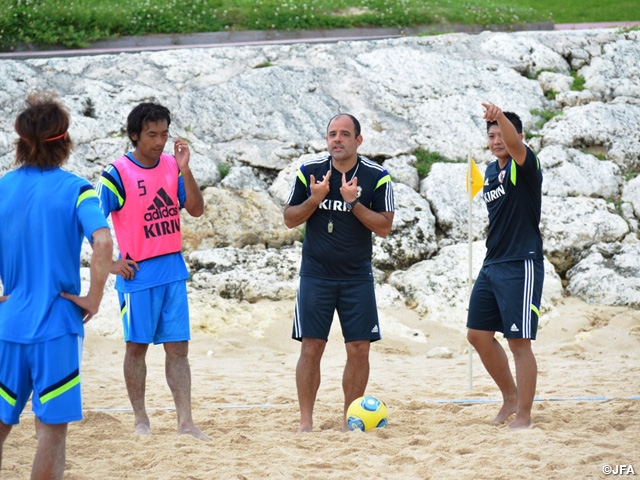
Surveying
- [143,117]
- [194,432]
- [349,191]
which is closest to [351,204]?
[349,191]

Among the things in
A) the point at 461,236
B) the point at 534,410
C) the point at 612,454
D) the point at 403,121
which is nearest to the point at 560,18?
the point at 403,121

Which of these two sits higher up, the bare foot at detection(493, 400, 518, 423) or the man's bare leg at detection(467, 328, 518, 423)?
the man's bare leg at detection(467, 328, 518, 423)

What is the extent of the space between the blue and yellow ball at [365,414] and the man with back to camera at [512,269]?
88 cm

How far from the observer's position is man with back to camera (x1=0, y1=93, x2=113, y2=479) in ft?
11.9

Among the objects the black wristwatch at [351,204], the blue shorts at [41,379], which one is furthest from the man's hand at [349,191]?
the blue shorts at [41,379]

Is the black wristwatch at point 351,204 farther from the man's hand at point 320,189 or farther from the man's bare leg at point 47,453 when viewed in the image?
the man's bare leg at point 47,453

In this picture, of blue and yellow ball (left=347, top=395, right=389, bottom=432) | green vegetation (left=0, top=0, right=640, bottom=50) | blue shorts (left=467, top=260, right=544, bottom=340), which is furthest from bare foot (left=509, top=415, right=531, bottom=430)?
green vegetation (left=0, top=0, right=640, bottom=50)

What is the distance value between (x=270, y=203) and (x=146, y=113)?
4.82 metres

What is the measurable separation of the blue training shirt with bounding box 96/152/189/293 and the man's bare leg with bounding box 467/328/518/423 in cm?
213

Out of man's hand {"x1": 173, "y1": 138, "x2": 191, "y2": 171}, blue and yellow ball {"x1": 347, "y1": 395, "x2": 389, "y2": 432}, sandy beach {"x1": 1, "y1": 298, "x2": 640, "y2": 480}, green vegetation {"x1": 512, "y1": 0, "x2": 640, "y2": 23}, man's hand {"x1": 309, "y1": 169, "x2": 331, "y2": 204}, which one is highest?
green vegetation {"x1": 512, "y1": 0, "x2": 640, "y2": 23}

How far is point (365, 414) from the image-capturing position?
212 inches

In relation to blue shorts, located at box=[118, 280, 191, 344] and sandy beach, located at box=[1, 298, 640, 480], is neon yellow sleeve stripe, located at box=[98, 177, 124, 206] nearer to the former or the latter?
blue shorts, located at box=[118, 280, 191, 344]

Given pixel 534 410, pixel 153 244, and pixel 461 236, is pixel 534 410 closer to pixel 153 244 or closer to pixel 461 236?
pixel 153 244

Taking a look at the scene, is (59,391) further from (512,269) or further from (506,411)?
(506,411)
